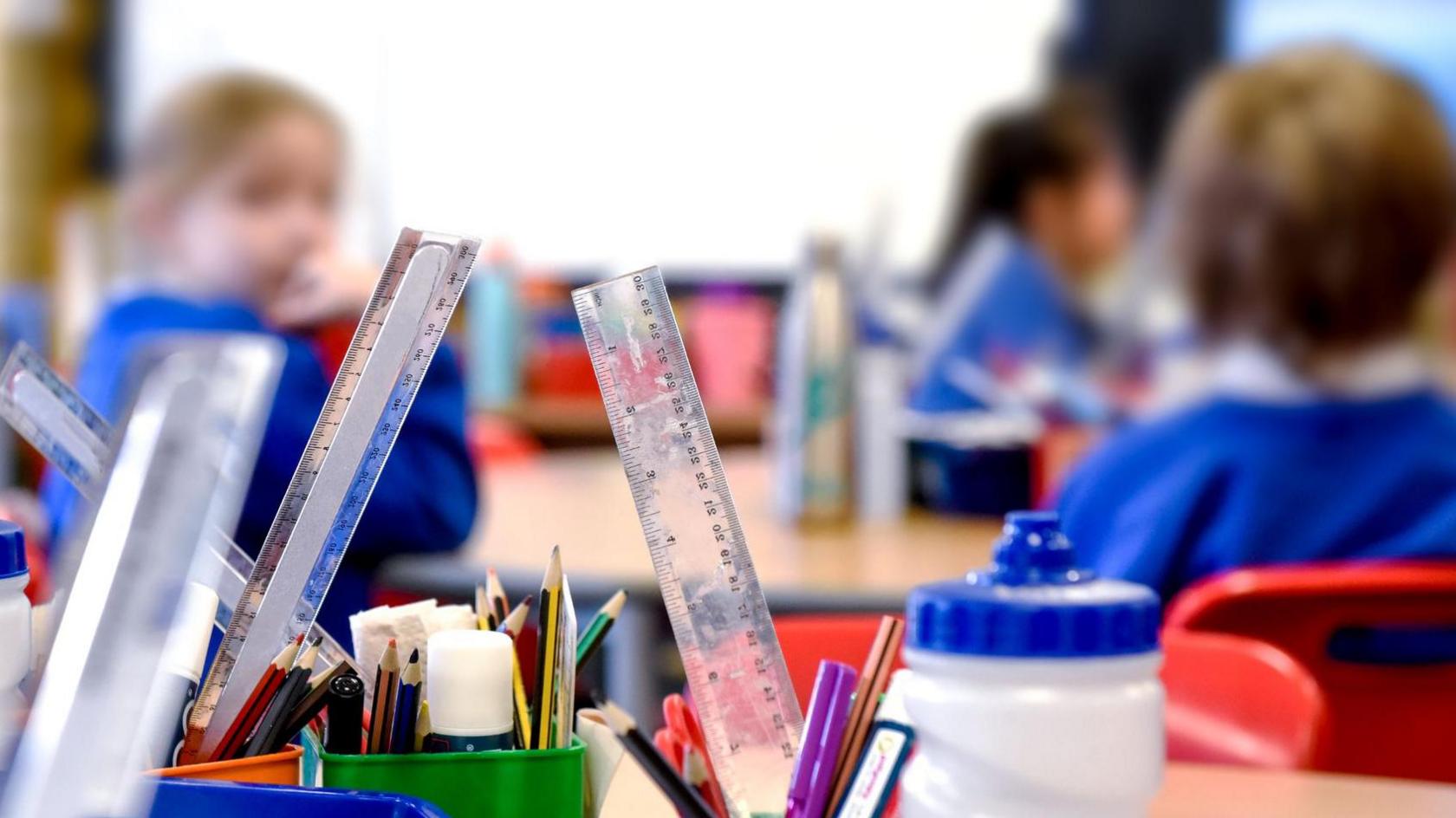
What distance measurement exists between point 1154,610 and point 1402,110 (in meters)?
1.11

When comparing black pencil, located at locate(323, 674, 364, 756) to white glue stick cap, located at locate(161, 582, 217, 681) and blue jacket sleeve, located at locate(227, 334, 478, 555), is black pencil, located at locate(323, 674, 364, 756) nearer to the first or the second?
white glue stick cap, located at locate(161, 582, 217, 681)

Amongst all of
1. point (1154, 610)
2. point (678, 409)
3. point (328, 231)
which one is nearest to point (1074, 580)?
point (1154, 610)

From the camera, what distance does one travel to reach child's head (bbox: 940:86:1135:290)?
314cm

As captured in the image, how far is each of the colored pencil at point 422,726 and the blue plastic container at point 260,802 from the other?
0.11 feet

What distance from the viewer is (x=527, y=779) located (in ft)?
1.31

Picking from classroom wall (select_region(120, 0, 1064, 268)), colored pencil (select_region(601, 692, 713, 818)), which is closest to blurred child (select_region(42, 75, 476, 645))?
colored pencil (select_region(601, 692, 713, 818))

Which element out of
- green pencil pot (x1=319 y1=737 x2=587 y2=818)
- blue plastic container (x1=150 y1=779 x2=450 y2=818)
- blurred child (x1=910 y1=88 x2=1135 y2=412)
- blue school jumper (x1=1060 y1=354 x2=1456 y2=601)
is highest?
blurred child (x1=910 y1=88 x2=1135 y2=412)

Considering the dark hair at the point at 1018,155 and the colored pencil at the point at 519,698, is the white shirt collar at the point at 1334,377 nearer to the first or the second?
the colored pencil at the point at 519,698

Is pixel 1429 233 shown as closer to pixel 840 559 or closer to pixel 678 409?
pixel 840 559

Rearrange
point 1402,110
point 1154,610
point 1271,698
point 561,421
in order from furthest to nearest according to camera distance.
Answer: point 561,421 < point 1402,110 < point 1271,698 < point 1154,610

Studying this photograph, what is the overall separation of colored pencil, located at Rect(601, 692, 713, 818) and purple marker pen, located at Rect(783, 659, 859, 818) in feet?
0.10

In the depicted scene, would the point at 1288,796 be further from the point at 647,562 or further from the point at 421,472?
the point at 421,472

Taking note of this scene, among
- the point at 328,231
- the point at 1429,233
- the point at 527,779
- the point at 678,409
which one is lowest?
the point at 527,779

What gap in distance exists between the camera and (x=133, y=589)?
253 mm
